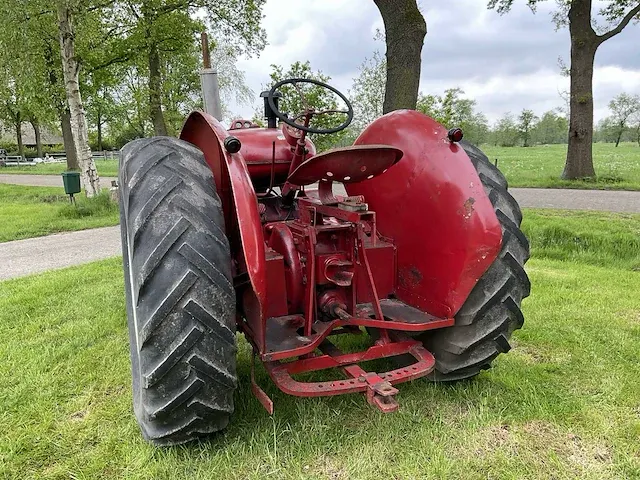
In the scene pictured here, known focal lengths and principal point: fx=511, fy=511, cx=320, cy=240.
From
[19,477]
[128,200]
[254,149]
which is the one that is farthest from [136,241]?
[254,149]

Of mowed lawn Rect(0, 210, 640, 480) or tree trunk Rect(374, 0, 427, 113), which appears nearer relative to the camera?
mowed lawn Rect(0, 210, 640, 480)

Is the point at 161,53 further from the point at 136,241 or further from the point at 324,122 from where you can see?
the point at 136,241

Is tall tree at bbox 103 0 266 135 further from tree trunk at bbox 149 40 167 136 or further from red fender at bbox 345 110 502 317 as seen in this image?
red fender at bbox 345 110 502 317

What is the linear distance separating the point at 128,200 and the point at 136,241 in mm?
258

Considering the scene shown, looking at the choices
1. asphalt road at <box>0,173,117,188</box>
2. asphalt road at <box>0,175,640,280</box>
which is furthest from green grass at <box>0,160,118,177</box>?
asphalt road at <box>0,175,640,280</box>

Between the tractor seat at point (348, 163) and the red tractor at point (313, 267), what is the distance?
0.04 ft

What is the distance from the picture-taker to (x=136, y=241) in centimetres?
226

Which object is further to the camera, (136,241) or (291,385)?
(291,385)

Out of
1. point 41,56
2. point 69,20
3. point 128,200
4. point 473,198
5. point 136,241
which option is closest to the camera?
point 136,241

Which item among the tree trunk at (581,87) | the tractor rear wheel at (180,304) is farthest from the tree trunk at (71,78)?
the tree trunk at (581,87)

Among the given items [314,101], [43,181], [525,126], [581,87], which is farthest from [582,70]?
[525,126]

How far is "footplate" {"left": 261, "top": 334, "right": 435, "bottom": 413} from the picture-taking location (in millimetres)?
2469

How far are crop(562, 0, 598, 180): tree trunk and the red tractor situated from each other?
13682 millimetres

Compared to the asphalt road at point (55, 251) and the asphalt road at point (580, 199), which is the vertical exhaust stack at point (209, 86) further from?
the asphalt road at point (580, 199)
